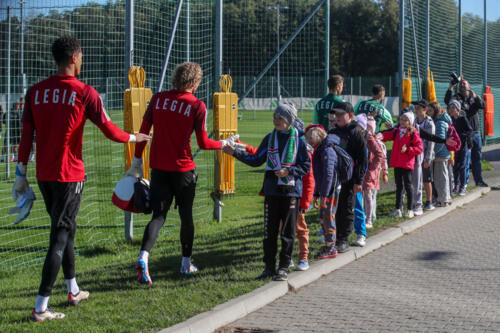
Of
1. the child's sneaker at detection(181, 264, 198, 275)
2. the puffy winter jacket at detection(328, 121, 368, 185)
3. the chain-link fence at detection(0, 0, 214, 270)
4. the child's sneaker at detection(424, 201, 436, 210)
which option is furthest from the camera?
the child's sneaker at detection(424, 201, 436, 210)

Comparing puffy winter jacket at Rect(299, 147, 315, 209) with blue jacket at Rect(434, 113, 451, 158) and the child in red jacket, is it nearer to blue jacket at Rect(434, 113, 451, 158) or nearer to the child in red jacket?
the child in red jacket

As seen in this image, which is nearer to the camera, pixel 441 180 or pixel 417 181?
pixel 417 181

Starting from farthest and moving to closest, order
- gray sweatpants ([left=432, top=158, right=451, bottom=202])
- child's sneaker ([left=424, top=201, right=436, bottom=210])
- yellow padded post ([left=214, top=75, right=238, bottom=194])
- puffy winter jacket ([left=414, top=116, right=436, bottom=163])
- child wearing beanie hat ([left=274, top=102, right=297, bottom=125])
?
gray sweatpants ([left=432, top=158, right=451, bottom=202]) → child's sneaker ([left=424, top=201, right=436, bottom=210]) → puffy winter jacket ([left=414, top=116, right=436, bottom=163]) → yellow padded post ([left=214, top=75, right=238, bottom=194]) → child wearing beanie hat ([left=274, top=102, right=297, bottom=125])

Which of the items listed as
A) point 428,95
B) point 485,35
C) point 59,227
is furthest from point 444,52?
point 59,227

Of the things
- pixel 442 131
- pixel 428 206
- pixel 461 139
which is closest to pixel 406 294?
pixel 428 206

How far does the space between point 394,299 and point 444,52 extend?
17.5 metres

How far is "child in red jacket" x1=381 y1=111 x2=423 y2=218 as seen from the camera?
34.4 ft

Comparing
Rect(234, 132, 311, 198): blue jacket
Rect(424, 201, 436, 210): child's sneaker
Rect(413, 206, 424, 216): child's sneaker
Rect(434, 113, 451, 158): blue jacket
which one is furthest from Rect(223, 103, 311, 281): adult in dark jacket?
Rect(434, 113, 451, 158): blue jacket

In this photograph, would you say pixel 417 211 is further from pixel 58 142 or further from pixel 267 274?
pixel 58 142

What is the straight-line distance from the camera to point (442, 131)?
1163cm

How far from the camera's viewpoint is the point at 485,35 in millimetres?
26156

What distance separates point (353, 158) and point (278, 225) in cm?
180

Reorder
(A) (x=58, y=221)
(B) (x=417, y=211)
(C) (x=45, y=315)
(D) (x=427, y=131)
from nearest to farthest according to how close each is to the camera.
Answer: (C) (x=45, y=315), (A) (x=58, y=221), (B) (x=417, y=211), (D) (x=427, y=131)

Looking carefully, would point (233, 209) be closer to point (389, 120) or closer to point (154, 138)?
point (389, 120)
